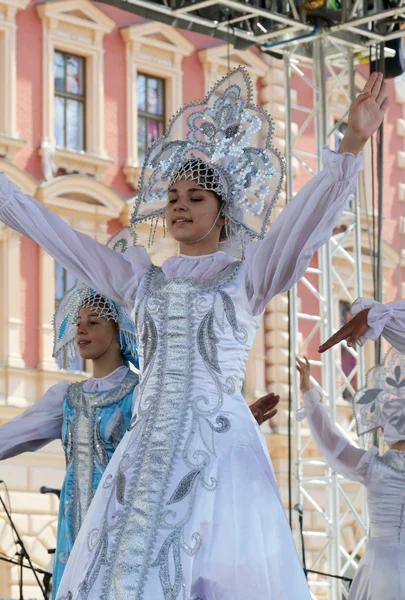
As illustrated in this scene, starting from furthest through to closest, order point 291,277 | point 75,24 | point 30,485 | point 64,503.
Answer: point 75,24 → point 30,485 → point 64,503 → point 291,277

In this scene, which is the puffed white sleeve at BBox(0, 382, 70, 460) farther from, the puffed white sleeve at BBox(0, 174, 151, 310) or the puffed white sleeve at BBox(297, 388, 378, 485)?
the puffed white sleeve at BBox(297, 388, 378, 485)

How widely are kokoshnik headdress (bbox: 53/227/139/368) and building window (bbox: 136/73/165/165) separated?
12651 mm

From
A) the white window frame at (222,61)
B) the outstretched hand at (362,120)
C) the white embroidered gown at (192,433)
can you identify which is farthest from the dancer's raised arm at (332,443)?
the white window frame at (222,61)

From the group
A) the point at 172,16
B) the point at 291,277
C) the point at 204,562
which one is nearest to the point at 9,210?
the point at 291,277

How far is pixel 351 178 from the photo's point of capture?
4406mm

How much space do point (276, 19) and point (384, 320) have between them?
199 inches

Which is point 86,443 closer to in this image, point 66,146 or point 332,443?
point 332,443

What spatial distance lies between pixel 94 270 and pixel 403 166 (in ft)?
58.2

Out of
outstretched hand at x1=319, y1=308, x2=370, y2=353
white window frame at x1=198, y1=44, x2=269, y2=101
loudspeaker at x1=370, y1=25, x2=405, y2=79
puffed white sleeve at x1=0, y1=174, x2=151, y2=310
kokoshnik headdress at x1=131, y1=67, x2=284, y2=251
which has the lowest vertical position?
outstretched hand at x1=319, y1=308, x2=370, y2=353

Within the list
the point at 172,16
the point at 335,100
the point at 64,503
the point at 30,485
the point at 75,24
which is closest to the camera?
the point at 64,503

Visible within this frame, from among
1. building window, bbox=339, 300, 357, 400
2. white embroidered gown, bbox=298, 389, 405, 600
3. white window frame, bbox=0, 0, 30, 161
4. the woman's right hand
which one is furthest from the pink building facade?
white embroidered gown, bbox=298, 389, 405, 600

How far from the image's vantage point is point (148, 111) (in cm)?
1864

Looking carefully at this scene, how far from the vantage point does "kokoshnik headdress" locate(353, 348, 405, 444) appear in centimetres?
762

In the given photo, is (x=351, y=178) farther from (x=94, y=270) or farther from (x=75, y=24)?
(x=75, y=24)
